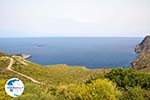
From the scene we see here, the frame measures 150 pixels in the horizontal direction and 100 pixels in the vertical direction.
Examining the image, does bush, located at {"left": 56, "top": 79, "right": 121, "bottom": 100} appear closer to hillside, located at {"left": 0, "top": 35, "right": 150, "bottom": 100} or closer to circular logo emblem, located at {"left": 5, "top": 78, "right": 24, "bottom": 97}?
hillside, located at {"left": 0, "top": 35, "right": 150, "bottom": 100}

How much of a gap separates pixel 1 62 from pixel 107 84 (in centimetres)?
6106

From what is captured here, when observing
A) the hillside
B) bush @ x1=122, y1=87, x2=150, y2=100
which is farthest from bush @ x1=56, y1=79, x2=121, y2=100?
bush @ x1=122, y1=87, x2=150, y2=100

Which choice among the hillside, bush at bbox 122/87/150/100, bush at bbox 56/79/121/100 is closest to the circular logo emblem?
the hillside

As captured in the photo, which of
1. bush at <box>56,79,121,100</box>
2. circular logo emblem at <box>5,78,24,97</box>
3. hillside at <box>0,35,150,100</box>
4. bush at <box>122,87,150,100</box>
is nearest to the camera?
circular logo emblem at <box>5,78,24,97</box>

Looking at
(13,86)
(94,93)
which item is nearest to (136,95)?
(94,93)

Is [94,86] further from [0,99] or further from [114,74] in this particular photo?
[114,74]

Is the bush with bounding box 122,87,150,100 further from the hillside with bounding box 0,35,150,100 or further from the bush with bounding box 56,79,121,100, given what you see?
the bush with bounding box 56,79,121,100

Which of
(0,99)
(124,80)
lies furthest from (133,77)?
(0,99)

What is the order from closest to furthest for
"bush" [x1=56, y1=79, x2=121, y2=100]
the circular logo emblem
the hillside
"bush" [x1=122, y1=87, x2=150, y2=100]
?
the circular logo emblem < the hillside < "bush" [x1=56, y1=79, x2=121, y2=100] < "bush" [x1=122, y1=87, x2=150, y2=100]

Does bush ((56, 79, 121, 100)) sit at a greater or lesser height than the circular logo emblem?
lesser

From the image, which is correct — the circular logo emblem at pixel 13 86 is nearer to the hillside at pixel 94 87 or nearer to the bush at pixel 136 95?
the hillside at pixel 94 87

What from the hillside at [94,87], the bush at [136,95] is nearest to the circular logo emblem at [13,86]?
the hillside at [94,87]

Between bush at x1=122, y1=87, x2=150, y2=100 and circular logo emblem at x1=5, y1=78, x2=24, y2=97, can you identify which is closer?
circular logo emblem at x1=5, y1=78, x2=24, y2=97

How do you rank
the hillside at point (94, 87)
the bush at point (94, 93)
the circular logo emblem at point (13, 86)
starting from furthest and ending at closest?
the bush at point (94, 93) → the hillside at point (94, 87) → the circular logo emblem at point (13, 86)
